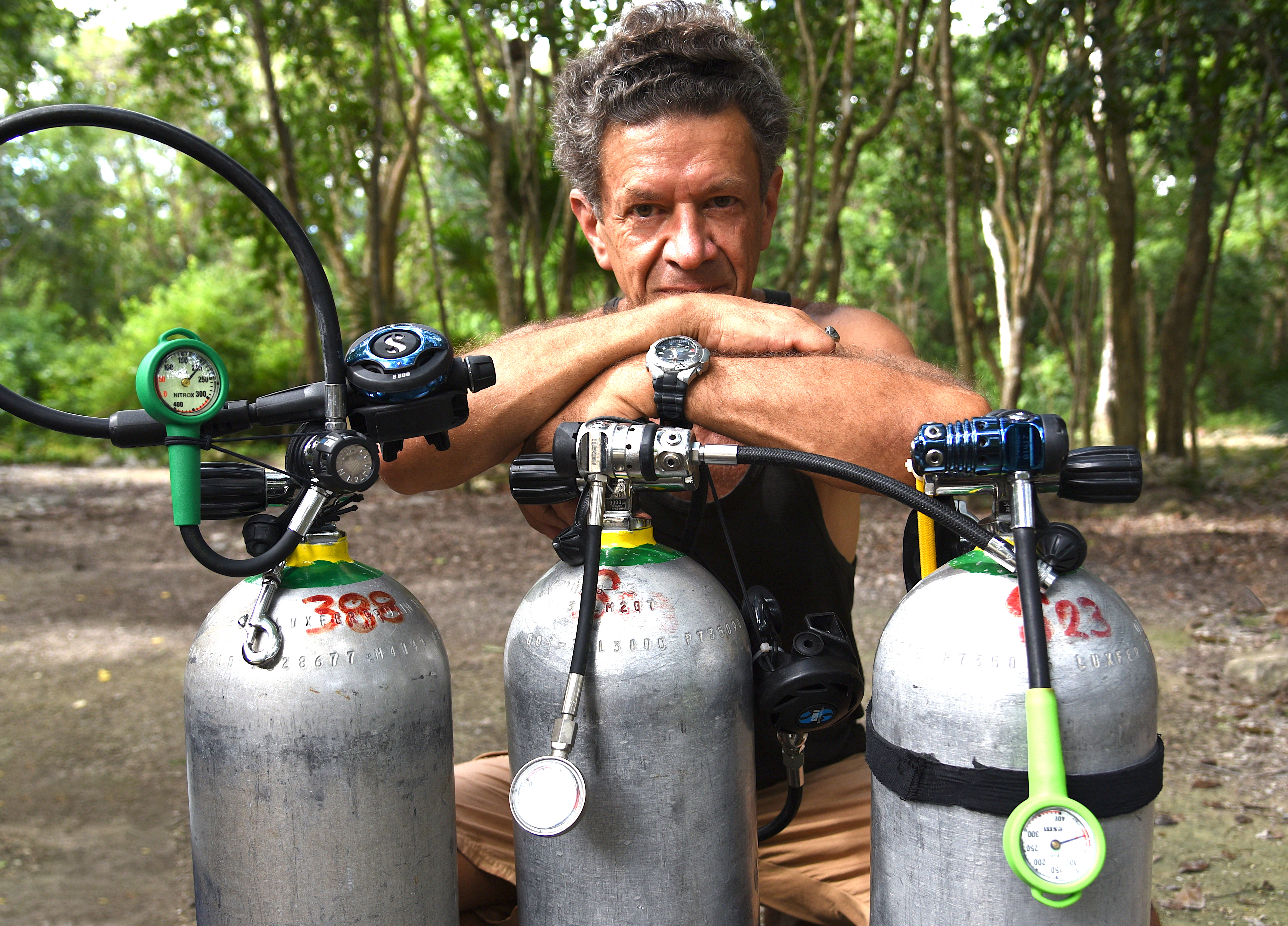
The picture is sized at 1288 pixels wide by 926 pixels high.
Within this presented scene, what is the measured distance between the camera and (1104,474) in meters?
1.04

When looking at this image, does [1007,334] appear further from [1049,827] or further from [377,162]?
[1049,827]

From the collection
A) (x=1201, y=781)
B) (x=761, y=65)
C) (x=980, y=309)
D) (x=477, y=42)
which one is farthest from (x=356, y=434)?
(x=980, y=309)

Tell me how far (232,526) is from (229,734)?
389 inches

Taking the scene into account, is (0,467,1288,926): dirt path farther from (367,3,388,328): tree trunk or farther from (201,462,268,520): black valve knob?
(367,3,388,328): tree trunk

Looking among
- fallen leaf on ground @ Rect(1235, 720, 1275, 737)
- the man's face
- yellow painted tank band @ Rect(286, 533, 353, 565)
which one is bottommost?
fallen leaf on ground @ Rect(1235, 720, 1275, 737)

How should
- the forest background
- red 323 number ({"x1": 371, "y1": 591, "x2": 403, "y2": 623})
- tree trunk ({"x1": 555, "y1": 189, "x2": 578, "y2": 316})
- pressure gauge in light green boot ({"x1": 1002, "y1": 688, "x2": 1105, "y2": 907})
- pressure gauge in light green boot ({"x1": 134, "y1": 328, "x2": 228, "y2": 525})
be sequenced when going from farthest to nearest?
tree trunk ({"x1": 555, "y1": 189, "x2": 578, "y2": 316}) < the forest background < red 323 number ({"x1": 371, "y1": 591, "x2": 403, "y2": 623}) < pressure gauge in light green boot ({"x1": 134, "y1": 328, "x2": 228, "y2": 525}) < pressure gauge in light green boot ({"x1": 1002, "y1": 688, "x2": 1105, "y2": 907})

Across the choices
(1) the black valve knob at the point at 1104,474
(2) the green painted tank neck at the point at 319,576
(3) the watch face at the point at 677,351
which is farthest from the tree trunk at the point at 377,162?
(1) the black valve knob at the point at 1104,474

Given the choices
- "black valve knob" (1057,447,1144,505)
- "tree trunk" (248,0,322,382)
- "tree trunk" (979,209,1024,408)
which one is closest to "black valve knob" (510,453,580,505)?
"black valve knob" (1057,447,1144,505)

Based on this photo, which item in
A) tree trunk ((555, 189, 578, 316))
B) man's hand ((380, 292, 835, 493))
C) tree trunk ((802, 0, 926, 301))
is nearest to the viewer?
man's hand ((380, 292, 835, 493))

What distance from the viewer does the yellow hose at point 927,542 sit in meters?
1.34

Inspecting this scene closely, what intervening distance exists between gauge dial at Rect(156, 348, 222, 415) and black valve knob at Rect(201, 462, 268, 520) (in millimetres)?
113

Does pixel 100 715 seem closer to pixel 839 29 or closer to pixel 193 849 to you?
pixel 193 849

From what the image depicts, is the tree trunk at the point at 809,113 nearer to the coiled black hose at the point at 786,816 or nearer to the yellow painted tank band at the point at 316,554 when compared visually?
the coiled black hose at the point at 786,816

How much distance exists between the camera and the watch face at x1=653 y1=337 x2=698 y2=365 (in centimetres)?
143
